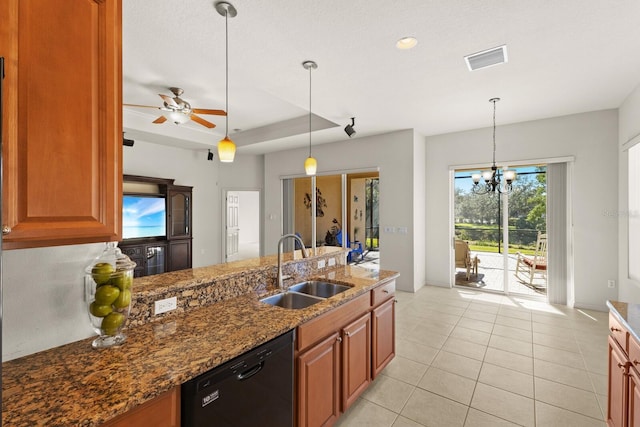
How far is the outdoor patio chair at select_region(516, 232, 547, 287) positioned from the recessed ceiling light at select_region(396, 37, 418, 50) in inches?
156

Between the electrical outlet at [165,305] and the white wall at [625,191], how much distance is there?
4.72 m

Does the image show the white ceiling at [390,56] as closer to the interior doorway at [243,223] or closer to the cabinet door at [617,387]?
the cabinet door at [617,387]

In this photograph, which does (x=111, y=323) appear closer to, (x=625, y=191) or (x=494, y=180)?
(x=494, y=180)

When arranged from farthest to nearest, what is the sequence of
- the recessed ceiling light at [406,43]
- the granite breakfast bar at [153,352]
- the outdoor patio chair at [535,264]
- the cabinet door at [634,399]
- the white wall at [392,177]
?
the white wall at [392,177]
the outdoor patio chair at [535,264]
the recessed ceiling light at [406,43]
the cabinet door at [634,399]
the granite breakfast bar at [153,352]

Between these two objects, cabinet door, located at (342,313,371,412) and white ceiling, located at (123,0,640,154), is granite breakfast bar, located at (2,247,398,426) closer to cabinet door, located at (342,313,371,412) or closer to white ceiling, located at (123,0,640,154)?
cabinet door, located at (342,313,371,412)

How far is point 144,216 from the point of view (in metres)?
5.41

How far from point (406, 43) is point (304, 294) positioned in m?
2.25

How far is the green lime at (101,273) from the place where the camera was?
122 cm

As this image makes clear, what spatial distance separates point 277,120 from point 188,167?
8.20 feet

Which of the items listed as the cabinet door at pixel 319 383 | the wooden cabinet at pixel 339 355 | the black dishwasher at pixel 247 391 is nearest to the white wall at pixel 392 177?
the wooden cabinet at pixel 339 355

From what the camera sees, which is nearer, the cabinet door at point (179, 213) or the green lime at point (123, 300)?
the green lime at point (123, 300)

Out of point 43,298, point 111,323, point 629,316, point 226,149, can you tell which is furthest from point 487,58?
point 43,298

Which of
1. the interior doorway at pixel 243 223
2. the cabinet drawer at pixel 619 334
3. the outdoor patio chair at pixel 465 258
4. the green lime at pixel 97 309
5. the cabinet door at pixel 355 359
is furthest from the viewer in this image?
the interior doorway at pixel 243 223

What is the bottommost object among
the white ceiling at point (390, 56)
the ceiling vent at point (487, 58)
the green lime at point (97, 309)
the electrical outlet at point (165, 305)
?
the electrical outlet at point (165, 305)
